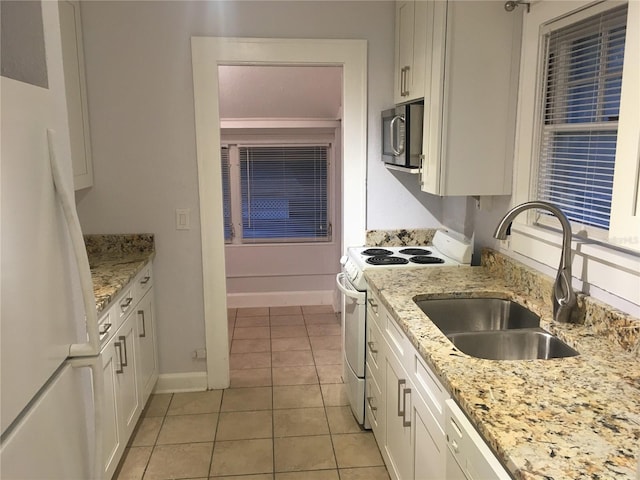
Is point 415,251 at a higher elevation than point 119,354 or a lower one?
higher

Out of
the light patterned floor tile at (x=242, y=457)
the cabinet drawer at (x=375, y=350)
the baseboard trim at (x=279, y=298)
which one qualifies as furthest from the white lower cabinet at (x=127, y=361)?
the baseboard trim at (x=279, y=298)

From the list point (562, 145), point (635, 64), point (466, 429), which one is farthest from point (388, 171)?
point (466, 429)

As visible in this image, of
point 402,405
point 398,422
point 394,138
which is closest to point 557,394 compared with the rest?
point 402,405

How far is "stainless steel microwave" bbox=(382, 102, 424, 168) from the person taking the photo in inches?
104

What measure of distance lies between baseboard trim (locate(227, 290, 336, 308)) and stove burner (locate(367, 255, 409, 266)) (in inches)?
88.2

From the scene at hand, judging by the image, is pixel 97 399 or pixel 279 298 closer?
pixel 97 399

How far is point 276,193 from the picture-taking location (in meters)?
5.32

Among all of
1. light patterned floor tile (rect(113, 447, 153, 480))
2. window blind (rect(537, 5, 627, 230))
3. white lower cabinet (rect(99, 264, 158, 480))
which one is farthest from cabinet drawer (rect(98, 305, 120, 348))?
window blind (rect(537, 5, 627, 230))

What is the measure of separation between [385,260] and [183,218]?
4.02 feet

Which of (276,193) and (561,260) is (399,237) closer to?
(561,260)

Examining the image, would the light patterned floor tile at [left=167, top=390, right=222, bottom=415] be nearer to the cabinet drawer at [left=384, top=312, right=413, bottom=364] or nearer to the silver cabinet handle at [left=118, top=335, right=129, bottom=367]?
the silver cabinet handle at [left=118, top=335, right=129, bottom=367]

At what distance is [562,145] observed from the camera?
2166 millimetres

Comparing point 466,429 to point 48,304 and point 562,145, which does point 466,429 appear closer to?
point 48,304

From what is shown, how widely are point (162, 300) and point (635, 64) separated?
2.72 m
